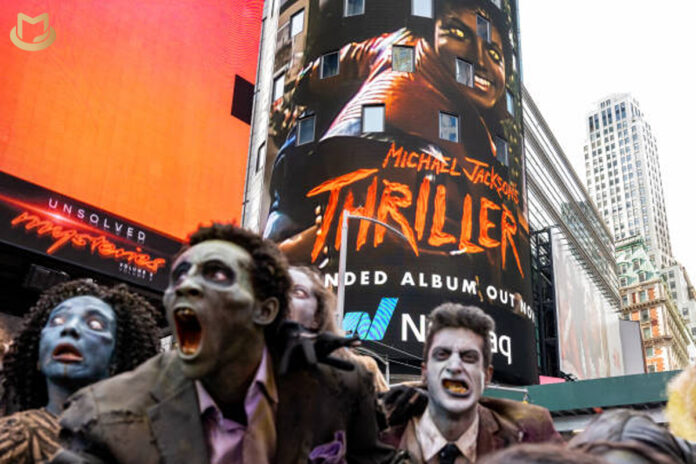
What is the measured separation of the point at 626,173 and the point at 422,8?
141479mm

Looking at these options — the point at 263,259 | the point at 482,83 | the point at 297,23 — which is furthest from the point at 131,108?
the point at 263,259

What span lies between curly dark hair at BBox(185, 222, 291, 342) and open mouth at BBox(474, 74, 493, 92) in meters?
26.2

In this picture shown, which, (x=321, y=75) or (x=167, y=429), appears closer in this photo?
(x=167, y=429)

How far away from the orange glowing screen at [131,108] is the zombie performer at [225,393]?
20.2m

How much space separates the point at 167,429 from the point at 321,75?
83.1 ft

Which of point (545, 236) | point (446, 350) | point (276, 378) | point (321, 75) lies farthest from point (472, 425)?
point (545, 236)

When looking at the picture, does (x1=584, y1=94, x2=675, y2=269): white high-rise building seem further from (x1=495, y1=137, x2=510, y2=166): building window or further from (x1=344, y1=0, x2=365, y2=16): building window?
(x1=344, y1=0, x2=365, y2=16): building window

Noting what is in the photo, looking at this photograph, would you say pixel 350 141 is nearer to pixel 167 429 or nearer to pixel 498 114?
pixel 498 114

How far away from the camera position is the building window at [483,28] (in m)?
28.9

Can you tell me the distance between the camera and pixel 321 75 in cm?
2689

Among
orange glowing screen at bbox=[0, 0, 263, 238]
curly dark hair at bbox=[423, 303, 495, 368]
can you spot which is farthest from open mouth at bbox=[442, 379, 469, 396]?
orange glowing screen at bbox=[0, 0, 263, 238]

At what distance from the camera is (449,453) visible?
12.3 feet

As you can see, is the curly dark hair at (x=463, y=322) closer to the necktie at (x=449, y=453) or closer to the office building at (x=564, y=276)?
the necktie at (x=449, y=453)

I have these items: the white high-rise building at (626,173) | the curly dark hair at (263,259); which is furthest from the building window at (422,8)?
the white high-rise building at (626,173)
